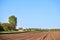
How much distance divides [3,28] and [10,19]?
35357 millimetres

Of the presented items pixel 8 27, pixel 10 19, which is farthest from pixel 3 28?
pixel 10 19

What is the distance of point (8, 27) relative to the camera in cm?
8912

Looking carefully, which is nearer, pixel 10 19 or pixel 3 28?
pixel 3 28

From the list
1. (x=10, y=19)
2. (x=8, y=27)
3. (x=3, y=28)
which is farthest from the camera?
(x=10, y=19)

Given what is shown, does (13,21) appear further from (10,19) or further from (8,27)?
(8,27)

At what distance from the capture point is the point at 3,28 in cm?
8288

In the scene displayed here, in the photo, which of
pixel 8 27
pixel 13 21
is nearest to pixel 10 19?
pixel 13 21

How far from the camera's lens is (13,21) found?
119 meters

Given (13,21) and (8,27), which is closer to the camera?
(8,27)

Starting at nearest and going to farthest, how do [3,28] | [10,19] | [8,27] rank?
1. [3,28]
2. [8,27]
3. [10,19]

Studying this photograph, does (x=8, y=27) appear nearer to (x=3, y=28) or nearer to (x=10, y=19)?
(x=3, y=28)

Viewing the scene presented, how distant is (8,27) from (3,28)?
6469 mm

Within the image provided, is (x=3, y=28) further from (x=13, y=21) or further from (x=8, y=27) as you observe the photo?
(x=13, y=21)

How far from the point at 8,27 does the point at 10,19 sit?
95.9 ft
